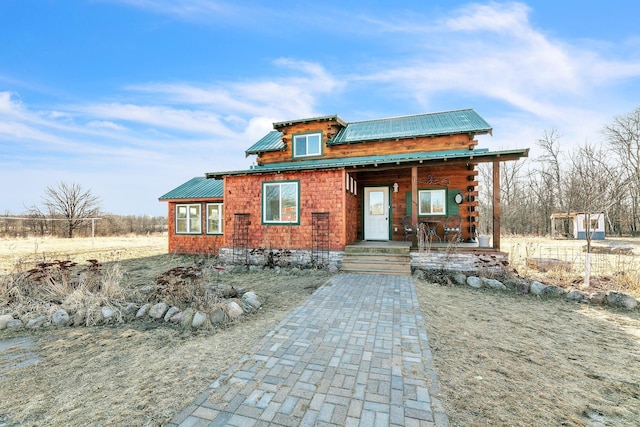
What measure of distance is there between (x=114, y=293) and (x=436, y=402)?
18.1 ft

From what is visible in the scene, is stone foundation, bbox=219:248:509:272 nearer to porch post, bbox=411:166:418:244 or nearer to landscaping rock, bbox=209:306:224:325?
porch post, bbox=411:166:418:244

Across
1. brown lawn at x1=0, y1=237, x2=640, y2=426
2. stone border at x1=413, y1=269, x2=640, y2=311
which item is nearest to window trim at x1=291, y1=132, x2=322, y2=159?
stone border at x1=413, y1=269, x2=640, y2=311

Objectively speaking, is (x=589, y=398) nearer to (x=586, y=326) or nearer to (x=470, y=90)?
Answer: (x=586, y=326)

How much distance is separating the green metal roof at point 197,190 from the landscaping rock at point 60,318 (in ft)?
27.2

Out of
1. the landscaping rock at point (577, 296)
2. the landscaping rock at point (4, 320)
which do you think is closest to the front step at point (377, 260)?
the landscaping rock at point (577, 296)

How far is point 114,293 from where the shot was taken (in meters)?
5.11

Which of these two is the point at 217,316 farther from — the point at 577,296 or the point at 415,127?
the point at 415,127

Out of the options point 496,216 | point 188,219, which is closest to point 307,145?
point 188,219

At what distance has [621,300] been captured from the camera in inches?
207

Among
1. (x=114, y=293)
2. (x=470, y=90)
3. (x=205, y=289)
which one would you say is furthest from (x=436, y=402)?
(x=470, y=90)

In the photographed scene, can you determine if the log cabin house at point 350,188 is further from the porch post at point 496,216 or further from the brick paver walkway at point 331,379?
the brick paver walkway at point 331,379

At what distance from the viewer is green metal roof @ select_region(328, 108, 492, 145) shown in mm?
10430

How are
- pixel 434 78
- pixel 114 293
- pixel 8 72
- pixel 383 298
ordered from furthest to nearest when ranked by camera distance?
pixel 8 72 → pixel 434 78 → pixel 383 298 → pixel 114 293

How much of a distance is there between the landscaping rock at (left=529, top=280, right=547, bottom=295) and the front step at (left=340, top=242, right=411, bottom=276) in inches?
107
